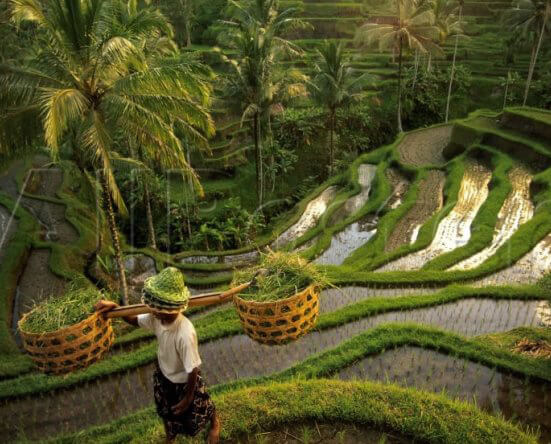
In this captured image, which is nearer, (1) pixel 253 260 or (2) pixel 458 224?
(2) pixel 458 224

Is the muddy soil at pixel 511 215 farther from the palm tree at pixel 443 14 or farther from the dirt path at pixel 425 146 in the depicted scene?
the palm tree at pixel 443 14

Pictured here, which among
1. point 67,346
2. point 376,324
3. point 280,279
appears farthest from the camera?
point 376,324

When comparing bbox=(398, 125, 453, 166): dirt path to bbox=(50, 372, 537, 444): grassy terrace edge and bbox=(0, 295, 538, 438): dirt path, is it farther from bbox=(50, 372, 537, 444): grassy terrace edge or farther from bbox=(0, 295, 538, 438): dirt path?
bbox=(50, 372, 537, 444): grassy terrace edge

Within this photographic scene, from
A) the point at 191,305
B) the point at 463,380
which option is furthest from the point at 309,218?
the point at 191,305

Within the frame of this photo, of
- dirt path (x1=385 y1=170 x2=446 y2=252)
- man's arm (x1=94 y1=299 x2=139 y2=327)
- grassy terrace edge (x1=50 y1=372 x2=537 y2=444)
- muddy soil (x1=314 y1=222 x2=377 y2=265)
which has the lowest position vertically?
muddy soil (x1=314 y1=222 x2=377 y2=265)

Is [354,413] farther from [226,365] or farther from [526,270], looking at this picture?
[526,270]

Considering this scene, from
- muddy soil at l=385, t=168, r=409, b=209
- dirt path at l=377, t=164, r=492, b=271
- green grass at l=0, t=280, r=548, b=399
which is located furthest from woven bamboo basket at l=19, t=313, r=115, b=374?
muddy soil at l=385, t=168, r=409, b=209

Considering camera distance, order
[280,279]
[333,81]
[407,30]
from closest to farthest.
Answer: [280,279] < [333,81] < [407,30]

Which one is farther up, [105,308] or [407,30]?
[407,30]
